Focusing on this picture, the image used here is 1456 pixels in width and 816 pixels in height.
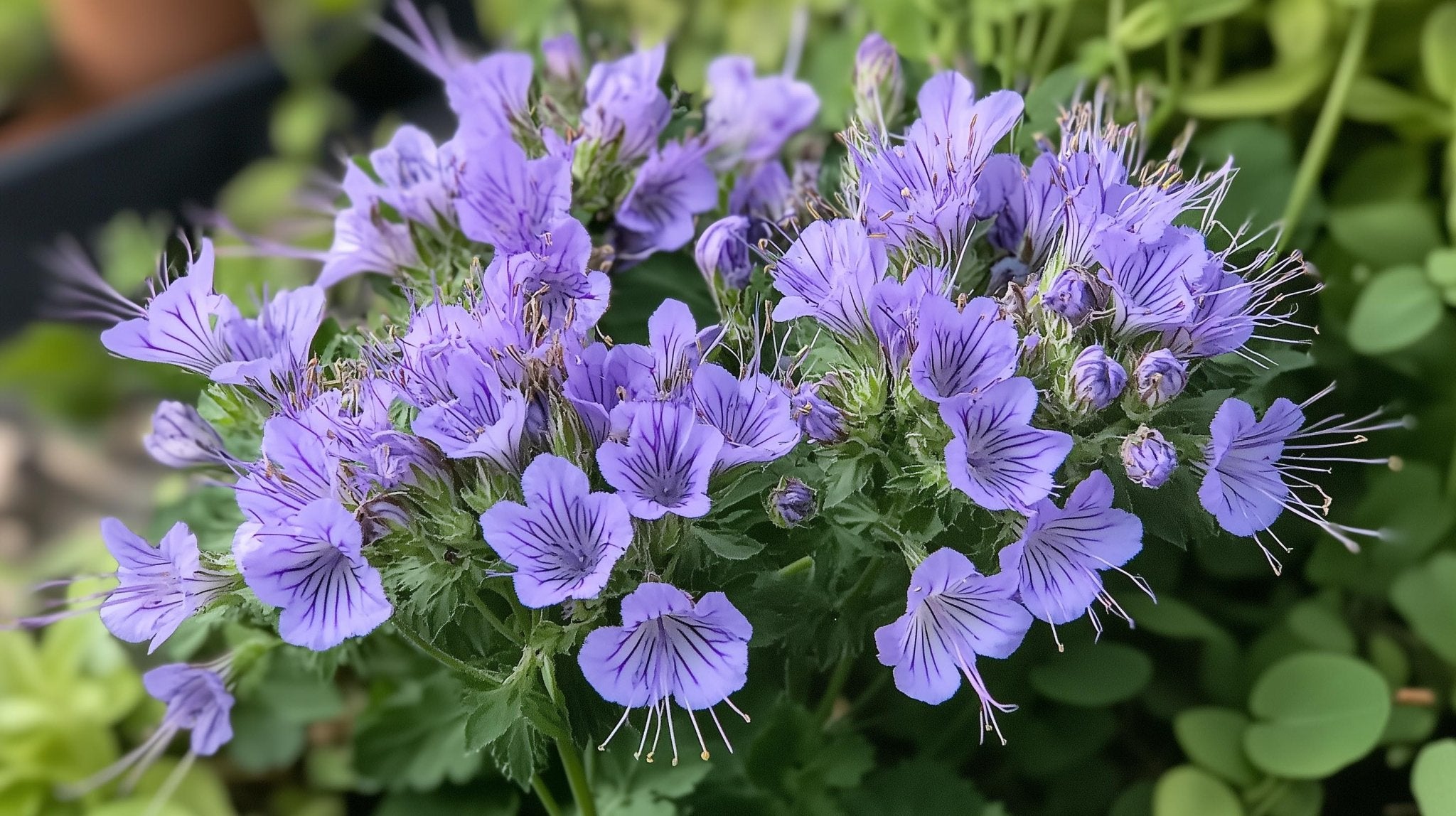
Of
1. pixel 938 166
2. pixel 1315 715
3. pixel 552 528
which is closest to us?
pixel 552 528

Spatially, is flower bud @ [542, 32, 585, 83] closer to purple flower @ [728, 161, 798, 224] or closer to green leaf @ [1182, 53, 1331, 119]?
purple flower @ [728, 161, 798, 224]

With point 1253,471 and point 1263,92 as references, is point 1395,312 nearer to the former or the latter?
point 1263,92

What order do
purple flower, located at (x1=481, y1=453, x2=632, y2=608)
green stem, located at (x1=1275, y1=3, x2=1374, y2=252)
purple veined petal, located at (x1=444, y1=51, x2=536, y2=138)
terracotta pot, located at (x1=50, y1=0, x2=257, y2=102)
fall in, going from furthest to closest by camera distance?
1. terracotta pot, located at (x1=50, y1=0, x2=257, y2=102)
2. green stem, located at (x1=1275, y1=3, x2=1374, y2=252)
3. purple veined petal, located at (x1=444, y1=51, x2=536, y2=138)
4. purple flower, located at (x1=481, y1=453, x2=632, y2=608)

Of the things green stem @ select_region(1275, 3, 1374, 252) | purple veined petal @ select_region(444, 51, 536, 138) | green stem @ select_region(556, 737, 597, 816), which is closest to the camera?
green stem @ select_region(556, 737, 597, 816)

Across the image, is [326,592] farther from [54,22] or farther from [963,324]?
[54,22]

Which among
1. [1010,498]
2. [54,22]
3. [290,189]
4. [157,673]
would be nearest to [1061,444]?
[1010,498]

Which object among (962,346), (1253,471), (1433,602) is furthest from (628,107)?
(1433,602)

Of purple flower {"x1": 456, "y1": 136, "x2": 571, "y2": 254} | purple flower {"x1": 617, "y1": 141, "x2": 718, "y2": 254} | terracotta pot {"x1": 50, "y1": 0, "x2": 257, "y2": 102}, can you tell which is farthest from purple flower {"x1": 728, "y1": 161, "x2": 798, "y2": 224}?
terracotta pot {"x1": 50, "y1": 0, "x2": 257, "y2": 102}
